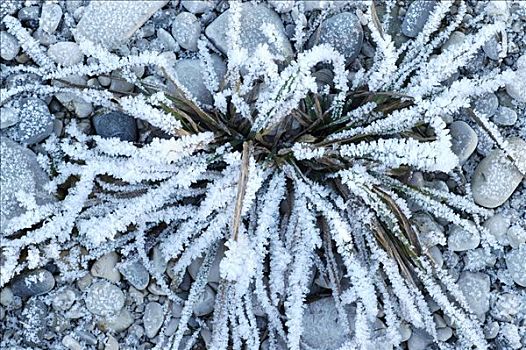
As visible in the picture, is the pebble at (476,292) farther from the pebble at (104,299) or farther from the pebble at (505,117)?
the pebble at (104,299)

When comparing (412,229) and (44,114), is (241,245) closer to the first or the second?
(412,229)

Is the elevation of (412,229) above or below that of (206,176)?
below

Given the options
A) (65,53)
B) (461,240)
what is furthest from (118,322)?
(461,240)

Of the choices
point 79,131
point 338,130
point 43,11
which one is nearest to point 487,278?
point 338,130

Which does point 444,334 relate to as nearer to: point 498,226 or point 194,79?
point 498,226

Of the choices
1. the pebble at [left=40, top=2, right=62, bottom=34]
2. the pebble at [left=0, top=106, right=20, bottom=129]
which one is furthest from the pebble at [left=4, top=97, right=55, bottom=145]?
the pebble at [left=40, top=2, right=62, bottom=34]
